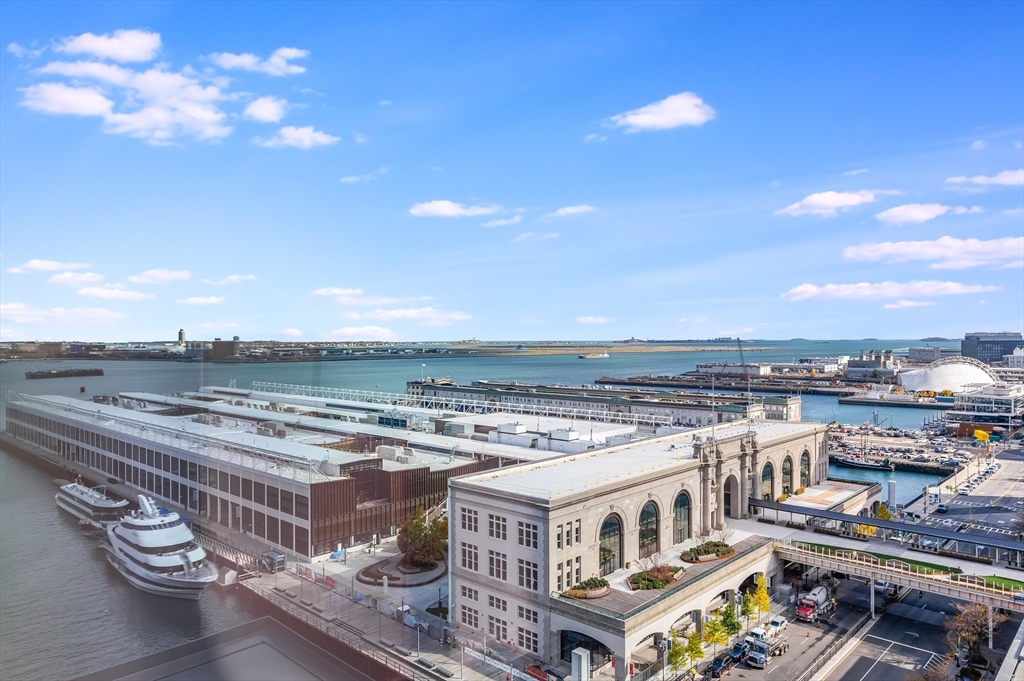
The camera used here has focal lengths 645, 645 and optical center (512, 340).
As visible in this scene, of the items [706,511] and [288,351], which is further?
[706,511]

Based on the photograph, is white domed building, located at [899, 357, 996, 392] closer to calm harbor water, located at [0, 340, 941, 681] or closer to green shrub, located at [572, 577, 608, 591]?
green shrub, located at [572, 577, 608, 591]

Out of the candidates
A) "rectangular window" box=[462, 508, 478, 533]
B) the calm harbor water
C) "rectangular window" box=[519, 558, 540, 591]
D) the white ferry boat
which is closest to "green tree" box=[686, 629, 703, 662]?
"rectangular window" box=[519, 558, 540, 591]

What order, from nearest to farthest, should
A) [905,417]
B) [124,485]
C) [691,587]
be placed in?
[124,485]
[691,587]
[905,417]

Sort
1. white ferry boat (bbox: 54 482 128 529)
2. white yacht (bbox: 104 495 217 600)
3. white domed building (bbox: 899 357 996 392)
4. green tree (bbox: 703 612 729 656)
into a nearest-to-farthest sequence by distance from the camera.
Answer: white ferry boat (bbox: 54 482 128 529)
white yacht (bbox: 104 495 217 600)
green tree (bbox: 703 612 729 656)
white domed building (bbox: 899 357 996 392)

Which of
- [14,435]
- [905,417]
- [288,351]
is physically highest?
[288,351]

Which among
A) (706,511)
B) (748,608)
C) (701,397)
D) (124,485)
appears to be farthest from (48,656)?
(701,397)

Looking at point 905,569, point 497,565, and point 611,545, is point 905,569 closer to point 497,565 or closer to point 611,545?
point 611,545

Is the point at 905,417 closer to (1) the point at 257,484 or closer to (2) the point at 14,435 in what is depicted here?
(1) the point at 257,484
